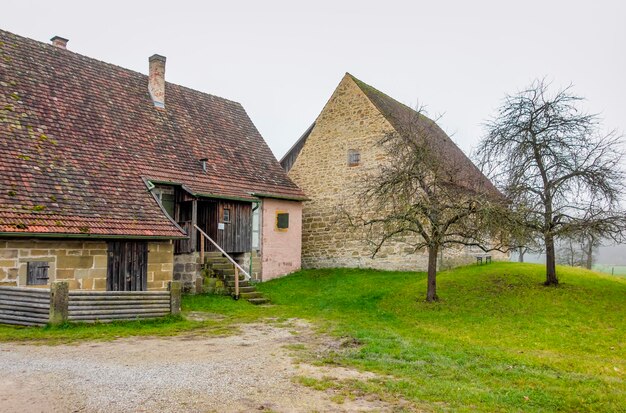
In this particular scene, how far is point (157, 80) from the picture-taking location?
68.2ft

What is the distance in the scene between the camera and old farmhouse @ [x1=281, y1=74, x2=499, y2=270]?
23.0 m

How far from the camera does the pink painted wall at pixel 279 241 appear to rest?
21406 millimetres

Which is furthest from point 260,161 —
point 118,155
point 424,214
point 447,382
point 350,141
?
point 447,382

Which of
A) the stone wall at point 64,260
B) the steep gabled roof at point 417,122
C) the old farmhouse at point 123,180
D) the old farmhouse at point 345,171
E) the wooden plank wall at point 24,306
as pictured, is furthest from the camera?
the old farmhouse at point 345,171

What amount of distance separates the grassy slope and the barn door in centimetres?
198

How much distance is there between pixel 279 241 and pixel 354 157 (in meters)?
5.43

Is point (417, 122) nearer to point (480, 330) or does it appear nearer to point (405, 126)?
point (405, 126)

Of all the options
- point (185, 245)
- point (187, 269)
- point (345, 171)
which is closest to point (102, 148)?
point (185, 245)

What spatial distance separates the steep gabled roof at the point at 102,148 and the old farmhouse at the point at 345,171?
272 cm

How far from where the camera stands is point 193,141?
20.3 meters

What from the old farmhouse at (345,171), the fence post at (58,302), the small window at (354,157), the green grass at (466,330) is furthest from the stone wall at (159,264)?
the small window at (354,157)

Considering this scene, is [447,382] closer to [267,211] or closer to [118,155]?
[118,155]

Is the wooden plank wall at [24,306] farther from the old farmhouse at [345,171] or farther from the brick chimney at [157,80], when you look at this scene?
the old farmhouse at [345,171]

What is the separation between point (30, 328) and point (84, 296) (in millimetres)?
1193
